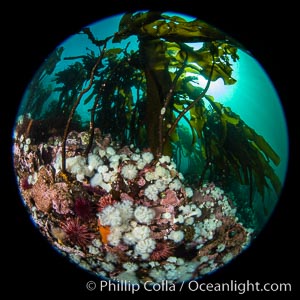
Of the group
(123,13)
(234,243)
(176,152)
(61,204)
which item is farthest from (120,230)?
(123,13)

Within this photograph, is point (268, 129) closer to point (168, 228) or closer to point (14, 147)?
point (168, 228)

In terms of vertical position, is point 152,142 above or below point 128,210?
above

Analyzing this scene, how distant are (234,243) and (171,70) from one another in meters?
1.34

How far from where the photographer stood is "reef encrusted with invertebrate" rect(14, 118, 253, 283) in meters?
2.39

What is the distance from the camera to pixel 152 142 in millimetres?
2369

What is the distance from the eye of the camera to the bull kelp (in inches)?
93.7

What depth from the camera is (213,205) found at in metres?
2.52

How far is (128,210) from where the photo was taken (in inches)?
94.5

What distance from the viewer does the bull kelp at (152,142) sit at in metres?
2.38

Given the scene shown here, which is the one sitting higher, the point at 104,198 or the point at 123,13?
the point at 123,13

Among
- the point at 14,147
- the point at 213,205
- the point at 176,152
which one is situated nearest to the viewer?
the point at 176,152

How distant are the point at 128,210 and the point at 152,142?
0.46 metres

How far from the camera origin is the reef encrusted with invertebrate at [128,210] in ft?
7.84

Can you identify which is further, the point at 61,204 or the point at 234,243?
the point at 234,243
